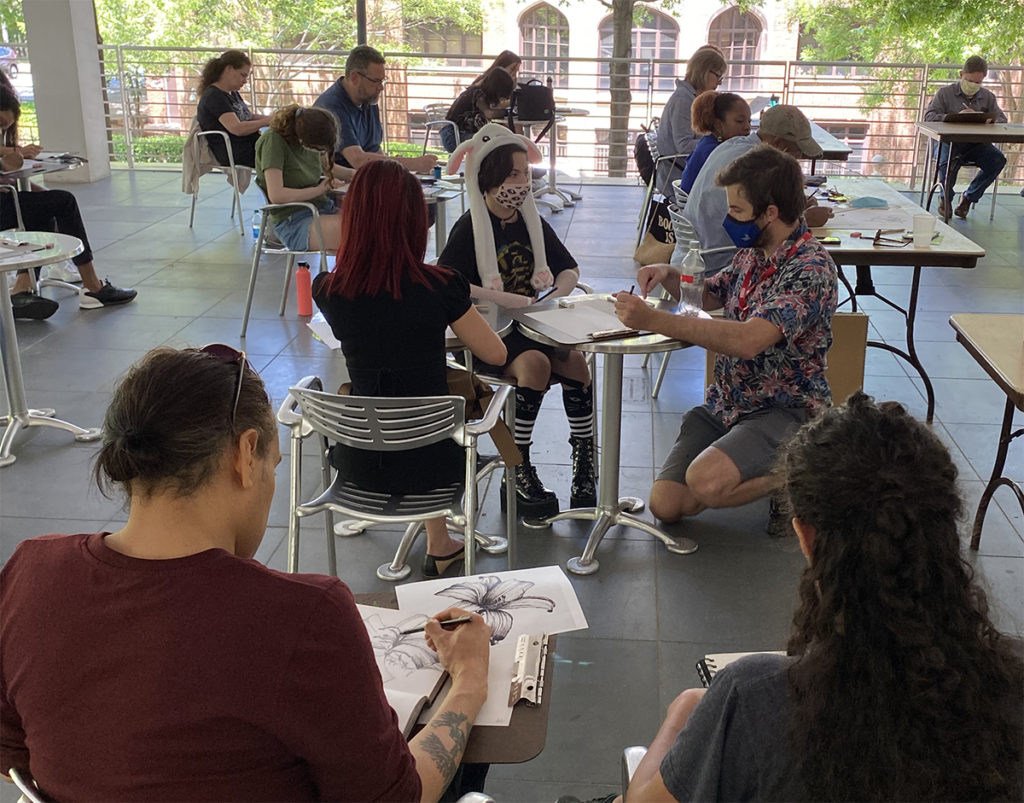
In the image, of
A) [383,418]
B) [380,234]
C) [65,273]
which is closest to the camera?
[383,418]

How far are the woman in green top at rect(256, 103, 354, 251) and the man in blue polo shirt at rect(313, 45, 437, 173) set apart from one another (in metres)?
0.49

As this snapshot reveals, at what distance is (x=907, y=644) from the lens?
108 centimetres

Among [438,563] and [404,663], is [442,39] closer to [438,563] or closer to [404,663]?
[438,563]

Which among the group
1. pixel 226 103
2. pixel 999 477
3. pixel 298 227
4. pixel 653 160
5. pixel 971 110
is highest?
pixel 226 103

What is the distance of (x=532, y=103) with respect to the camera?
7.81m

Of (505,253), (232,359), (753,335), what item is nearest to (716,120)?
(505,253)

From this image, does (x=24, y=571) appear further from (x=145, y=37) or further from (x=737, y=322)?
(x=145, y=37)

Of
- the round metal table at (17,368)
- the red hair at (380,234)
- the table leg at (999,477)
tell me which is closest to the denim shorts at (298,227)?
the round metal table at (17,368)

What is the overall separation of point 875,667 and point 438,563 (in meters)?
2.11

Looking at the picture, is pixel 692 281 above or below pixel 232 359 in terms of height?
below

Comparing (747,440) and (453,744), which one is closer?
(453,744)

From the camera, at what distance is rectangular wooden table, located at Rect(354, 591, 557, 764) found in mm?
1365

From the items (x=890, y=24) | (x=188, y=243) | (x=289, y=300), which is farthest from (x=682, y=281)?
(x=890, y=24)

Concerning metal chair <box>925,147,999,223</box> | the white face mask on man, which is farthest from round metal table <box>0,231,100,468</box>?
the white face mask on man
